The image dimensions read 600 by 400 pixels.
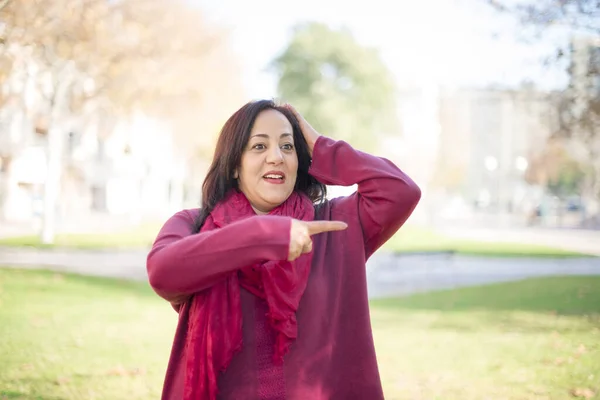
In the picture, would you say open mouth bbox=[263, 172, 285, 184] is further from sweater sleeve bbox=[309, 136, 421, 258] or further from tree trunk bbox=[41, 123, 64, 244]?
tree trunk bbox=[41, 123, 64, 244]

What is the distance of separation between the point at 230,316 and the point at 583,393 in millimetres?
4552

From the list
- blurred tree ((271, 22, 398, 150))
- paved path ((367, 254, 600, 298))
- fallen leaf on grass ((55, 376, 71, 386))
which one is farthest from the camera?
blurred tree ((271, 22, 398, 150))

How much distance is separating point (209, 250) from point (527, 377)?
16.9 ft

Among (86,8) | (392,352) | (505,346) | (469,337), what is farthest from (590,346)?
(86,8)

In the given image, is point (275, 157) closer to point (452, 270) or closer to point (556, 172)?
point (452, 270)

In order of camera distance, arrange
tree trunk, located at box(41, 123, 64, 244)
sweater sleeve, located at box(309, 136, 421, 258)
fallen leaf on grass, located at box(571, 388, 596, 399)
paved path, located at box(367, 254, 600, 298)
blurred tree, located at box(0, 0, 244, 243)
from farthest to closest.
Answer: tree trunk, located at box(41, 123, 64, 244)
blurred tree, located at box(0, 0, 244, 243)
paved path, located at box(367, 254, 600, 298)
fallen leaf on grass, located at box(571, 388, 596, 399)
sweater sleeve, located at box(309, 136, 421, 258)

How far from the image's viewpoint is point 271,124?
2.11m

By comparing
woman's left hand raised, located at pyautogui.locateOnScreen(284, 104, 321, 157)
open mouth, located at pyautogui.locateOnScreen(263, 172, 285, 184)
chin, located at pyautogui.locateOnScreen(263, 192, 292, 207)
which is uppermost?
woman's left hand raised, located at pyautogui.locateOnScreen(284, 104, 321, 157)

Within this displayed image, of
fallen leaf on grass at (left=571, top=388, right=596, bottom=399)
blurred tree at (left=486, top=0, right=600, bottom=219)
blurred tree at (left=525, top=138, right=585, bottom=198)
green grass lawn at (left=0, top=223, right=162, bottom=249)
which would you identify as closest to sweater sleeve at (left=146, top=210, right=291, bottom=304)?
fallen leaf on grass at (left=571, top=388, right=596, bottom=399)

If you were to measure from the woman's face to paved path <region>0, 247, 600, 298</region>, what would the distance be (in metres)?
9.32

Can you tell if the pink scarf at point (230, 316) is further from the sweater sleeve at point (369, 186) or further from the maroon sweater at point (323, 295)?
the sweater sleeve at point (369, 186)

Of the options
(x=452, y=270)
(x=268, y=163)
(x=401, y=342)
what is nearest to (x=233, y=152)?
(x=268, y=163)

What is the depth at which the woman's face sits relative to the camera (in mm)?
2066

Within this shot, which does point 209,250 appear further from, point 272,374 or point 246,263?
point 272,374
